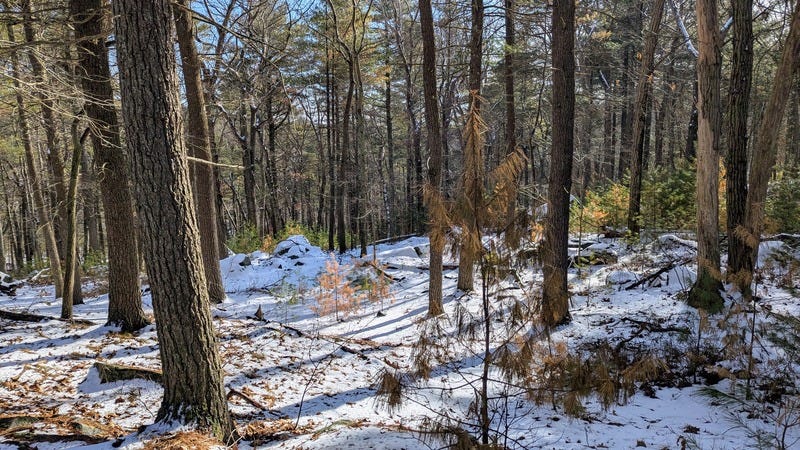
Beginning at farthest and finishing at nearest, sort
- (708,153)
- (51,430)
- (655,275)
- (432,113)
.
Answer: (655,275), (432,113), (708,153), (51,430)

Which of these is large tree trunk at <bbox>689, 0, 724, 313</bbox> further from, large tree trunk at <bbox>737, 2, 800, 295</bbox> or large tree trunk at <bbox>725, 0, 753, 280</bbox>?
large tree trunk at <bbox>737, 2, 800, 295</bbox>

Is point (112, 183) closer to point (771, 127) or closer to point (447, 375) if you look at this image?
point (447, 375)

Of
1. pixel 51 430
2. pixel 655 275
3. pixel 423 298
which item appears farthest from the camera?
pixel 423 298

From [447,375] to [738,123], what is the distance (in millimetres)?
6142

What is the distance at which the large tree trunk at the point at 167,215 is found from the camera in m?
2.95

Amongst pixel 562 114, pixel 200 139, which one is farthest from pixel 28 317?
pixel 562 114

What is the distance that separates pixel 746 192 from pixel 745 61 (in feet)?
6.42

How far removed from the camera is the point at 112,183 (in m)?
5.69

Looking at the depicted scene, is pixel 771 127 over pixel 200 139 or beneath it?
beneath

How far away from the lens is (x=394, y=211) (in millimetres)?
25766

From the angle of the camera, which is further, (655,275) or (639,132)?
(639,132)

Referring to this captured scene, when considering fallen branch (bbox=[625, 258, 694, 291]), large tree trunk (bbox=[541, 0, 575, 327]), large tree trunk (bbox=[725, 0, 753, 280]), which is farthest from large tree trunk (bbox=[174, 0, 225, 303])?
large tree trunk (bbox=[725, 0, 753, 280])

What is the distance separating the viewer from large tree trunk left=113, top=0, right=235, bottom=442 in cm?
295

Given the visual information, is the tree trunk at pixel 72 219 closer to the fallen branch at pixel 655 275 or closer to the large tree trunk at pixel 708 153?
the large tree trunk at pixel 708 153
